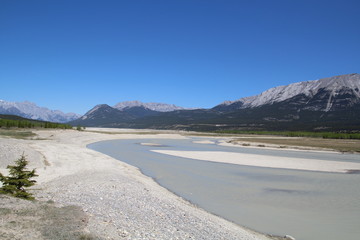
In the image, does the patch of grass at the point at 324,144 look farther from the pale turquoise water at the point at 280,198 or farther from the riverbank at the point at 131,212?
the riverbank at the point at 131,212

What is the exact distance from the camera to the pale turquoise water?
1298 cm

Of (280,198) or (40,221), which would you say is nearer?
(40,221)

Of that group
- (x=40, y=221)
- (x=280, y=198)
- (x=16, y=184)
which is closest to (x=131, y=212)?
(x=40, y=221)

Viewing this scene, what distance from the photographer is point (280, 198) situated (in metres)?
18.3

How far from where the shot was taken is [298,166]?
1362 inches

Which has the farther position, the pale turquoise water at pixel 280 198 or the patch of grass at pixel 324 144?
the patch of grass at pixel 324 144

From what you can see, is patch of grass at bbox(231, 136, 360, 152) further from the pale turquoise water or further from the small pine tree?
the small pine tree

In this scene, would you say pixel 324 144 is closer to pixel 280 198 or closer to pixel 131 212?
pixel 280 198

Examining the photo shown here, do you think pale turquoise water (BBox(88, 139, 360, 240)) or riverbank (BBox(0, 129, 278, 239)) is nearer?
riverbank (BBox(0, 129, 278, 239))

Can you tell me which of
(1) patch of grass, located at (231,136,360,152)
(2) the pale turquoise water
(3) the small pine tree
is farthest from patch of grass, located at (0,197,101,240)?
(1) patch of grass, located at (231,136,360,152)

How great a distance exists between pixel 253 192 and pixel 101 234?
1384cm

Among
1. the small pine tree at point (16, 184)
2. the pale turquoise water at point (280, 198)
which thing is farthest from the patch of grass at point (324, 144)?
the small pine tree at point (16, 184)

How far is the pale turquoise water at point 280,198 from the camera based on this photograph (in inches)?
511

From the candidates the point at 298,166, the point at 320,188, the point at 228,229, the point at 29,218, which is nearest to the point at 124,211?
the point at 29,218
